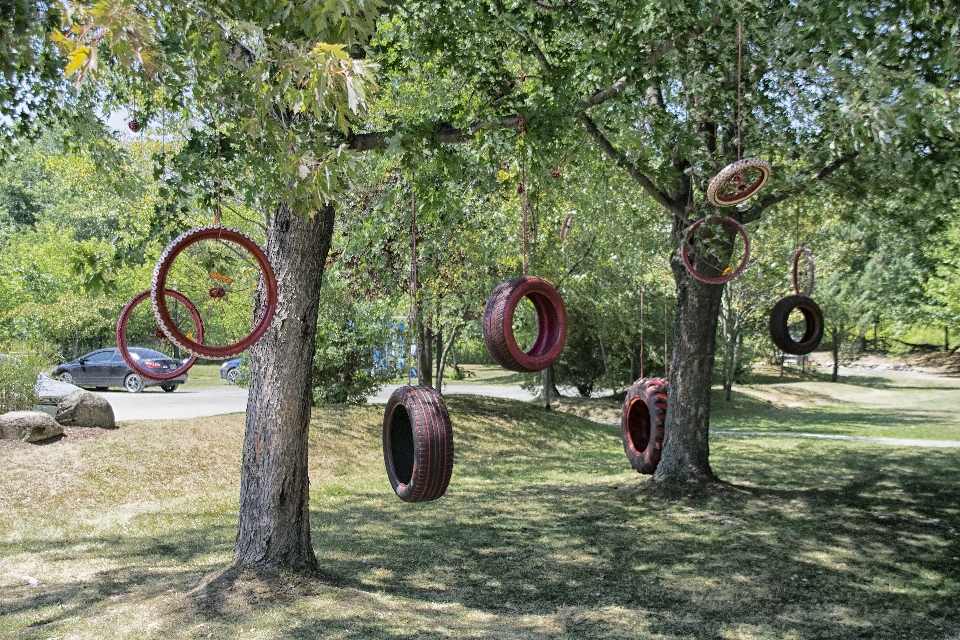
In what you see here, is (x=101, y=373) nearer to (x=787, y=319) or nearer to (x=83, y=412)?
(x=83, y=412)

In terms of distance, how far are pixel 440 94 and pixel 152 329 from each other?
2840 centimetres

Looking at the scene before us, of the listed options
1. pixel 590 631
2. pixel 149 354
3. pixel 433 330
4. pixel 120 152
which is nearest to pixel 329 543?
pixel 590 631

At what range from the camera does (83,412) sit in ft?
40.1

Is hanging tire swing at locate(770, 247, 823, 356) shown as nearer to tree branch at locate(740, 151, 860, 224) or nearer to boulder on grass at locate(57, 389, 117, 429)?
tree branch at locate(740, 151, 860, 224)

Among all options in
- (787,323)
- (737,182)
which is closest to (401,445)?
(737,182)

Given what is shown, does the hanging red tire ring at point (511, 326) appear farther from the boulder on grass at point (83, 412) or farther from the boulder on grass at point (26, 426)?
the boulder on grass at point (83, 412)

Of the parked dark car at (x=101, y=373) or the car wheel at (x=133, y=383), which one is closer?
the car wheel at (x=133, y=383)

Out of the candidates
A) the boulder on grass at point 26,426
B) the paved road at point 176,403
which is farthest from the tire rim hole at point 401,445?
the paved road at point 176,403

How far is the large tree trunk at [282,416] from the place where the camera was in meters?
6.31

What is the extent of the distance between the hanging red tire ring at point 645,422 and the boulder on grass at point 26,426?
26.4 ft

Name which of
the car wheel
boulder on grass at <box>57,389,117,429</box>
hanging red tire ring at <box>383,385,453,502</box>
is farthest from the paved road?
hanging red tire ring at <box>383,385,453,502</box>

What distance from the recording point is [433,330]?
17.2m

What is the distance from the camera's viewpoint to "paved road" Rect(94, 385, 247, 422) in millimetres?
15688

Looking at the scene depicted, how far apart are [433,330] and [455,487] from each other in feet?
18.5
